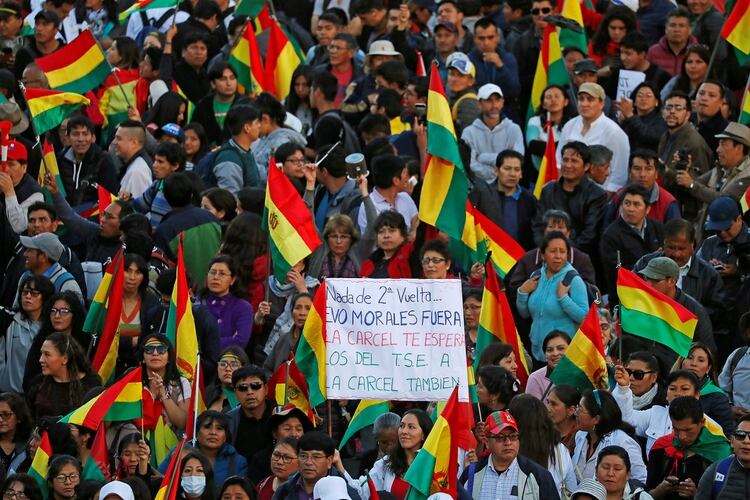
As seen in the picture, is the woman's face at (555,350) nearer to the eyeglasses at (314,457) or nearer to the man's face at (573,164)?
the eyeglasses at (314,457)

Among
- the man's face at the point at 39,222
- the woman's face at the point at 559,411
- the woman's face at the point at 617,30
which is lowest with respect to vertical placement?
the woman's face at the point at 559,411

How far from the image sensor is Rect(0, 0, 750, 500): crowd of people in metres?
14.5

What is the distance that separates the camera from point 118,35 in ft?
Answer: 78.1

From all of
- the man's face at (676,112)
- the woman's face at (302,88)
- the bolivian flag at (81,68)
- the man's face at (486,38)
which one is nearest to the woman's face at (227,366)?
the man's face at (676,112)

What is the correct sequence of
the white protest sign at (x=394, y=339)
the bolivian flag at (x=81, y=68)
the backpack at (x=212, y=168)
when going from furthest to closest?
the bolivian flag at (x=81, y=68) < the backpack at (x=212, y=168) < the white protest sign at (x=394, y=339)

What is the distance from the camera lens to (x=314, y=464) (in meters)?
14.0

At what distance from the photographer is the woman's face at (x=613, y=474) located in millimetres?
13633

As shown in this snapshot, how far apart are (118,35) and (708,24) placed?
649 cm

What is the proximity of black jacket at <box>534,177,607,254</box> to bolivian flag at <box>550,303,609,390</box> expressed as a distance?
9.29 feet

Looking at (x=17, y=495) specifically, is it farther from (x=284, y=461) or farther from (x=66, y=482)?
→ (x=284, y=461)

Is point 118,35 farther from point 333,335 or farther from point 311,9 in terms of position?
point 333,335

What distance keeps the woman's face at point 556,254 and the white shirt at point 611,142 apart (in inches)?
98.0

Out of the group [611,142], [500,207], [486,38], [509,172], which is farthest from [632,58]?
[500,207]

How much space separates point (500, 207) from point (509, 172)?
0.99ft
